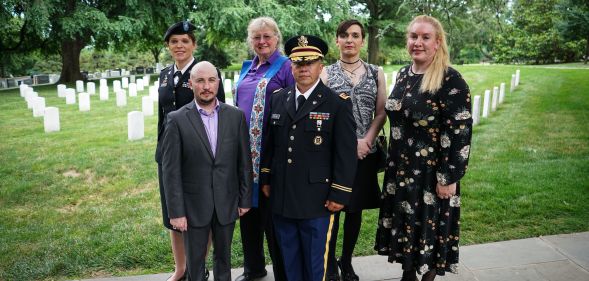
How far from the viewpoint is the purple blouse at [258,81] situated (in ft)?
11.0

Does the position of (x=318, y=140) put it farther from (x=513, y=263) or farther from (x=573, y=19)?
(x=573, y=19)

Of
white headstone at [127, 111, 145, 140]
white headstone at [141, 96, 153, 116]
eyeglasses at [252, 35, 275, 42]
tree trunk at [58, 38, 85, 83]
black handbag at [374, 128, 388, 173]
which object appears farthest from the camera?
tree trunk at [58, 38, 85, 83]

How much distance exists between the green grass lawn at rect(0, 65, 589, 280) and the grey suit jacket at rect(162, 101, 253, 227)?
1237 mm

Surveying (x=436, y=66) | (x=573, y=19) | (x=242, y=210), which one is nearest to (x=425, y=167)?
(x=436, y=66)

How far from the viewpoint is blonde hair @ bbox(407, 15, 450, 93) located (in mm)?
2973

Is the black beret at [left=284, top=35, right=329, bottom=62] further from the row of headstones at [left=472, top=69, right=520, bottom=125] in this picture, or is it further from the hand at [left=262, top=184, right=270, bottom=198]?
the row of headstones at [left=472, top=69, right=520, bottom=125]

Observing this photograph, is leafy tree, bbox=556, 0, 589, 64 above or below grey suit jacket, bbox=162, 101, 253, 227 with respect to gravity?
above

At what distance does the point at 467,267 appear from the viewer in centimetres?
387

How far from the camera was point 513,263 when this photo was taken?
392cm

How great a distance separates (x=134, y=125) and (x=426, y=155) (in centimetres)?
781

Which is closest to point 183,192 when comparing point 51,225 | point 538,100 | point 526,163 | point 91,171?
point 51,225

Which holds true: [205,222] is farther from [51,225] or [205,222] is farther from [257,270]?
[51,225]

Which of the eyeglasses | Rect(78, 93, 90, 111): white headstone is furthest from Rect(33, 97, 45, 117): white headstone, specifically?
the eyeglasses

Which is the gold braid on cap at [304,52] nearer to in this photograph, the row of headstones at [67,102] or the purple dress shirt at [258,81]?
the purple dress shirt at [258,81]
